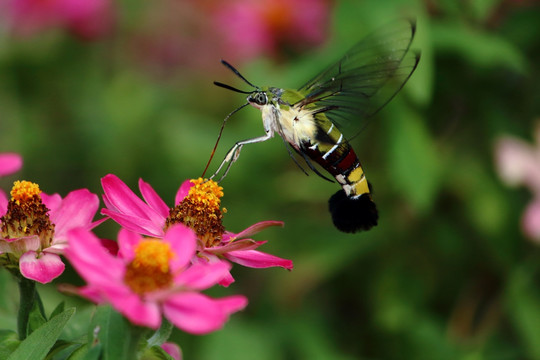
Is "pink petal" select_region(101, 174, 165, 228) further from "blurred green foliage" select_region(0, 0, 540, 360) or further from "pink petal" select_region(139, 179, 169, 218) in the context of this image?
"blurred green foliage" select_region(0, 0, 540, 360)

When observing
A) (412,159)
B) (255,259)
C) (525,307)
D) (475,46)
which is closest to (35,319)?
(255,259)

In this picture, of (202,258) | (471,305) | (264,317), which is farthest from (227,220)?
(202,258)

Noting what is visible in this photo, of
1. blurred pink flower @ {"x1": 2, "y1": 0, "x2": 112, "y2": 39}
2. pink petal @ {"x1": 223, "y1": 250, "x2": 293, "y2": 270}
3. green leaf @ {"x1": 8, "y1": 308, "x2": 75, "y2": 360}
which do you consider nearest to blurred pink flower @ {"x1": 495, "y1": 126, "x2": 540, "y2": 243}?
pink petal @ {"x1": 223, "y1": 250, "x2": 293, "y2": 270}

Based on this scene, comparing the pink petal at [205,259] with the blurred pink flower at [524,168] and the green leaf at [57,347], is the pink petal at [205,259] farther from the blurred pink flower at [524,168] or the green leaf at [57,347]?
the blurred pink flower at [524,168]

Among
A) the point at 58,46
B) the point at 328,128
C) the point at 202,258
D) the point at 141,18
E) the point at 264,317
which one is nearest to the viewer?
the point at 202,258

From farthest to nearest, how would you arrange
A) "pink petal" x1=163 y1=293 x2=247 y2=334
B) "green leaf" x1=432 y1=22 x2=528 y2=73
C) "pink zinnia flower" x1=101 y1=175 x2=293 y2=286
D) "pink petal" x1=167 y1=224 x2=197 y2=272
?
"green leaf" x1=432 y1=22 x2=528 y2=73 → "pink zinnia flower" x1=101 y1=175 x2=293 y2=286 → "pink petal" x1=167 y1=224 x2=197 y2=272 → "pink petal" x1=163 y1=293 x2=247 y2=334

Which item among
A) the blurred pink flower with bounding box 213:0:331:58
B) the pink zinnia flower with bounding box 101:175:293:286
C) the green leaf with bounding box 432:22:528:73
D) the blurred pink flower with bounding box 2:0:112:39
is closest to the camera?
the pink zinnia flower with bounding box 101:175:293:286

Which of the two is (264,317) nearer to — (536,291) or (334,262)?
(334,262)
